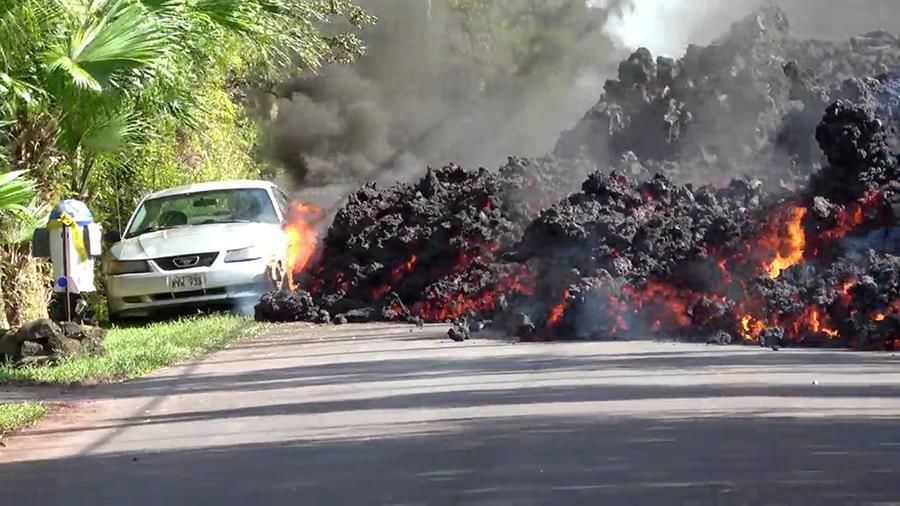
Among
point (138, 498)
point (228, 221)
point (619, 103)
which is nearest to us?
point (138, 498)

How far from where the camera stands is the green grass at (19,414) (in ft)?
34.9

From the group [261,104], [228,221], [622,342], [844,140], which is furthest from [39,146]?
[261,104]

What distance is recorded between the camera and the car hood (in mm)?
19281

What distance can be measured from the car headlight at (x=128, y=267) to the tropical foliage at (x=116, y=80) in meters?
1.04

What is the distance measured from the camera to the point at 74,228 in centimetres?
1597

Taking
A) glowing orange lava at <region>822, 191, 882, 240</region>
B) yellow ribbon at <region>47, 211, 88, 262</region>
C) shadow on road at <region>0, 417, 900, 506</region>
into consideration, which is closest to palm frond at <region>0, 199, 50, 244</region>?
yellow ribbon at <region>47, 211, 88, 262</region>

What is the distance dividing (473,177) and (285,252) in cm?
260

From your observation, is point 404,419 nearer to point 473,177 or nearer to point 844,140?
point 844,140

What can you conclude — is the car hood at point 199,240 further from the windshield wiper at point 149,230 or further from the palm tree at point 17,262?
the palm tree at point 17,262

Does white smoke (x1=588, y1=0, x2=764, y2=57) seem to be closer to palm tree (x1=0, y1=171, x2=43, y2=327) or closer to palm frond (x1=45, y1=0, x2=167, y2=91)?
palm tree (x1=0, y1=171, x2=43, y2=327)

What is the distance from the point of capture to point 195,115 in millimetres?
21078

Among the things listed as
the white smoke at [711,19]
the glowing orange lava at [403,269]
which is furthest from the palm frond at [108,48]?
the white smoke at [711,19]

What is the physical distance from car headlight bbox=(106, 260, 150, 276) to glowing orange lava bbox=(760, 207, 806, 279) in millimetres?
6887

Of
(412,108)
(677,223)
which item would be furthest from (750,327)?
(412,108)
